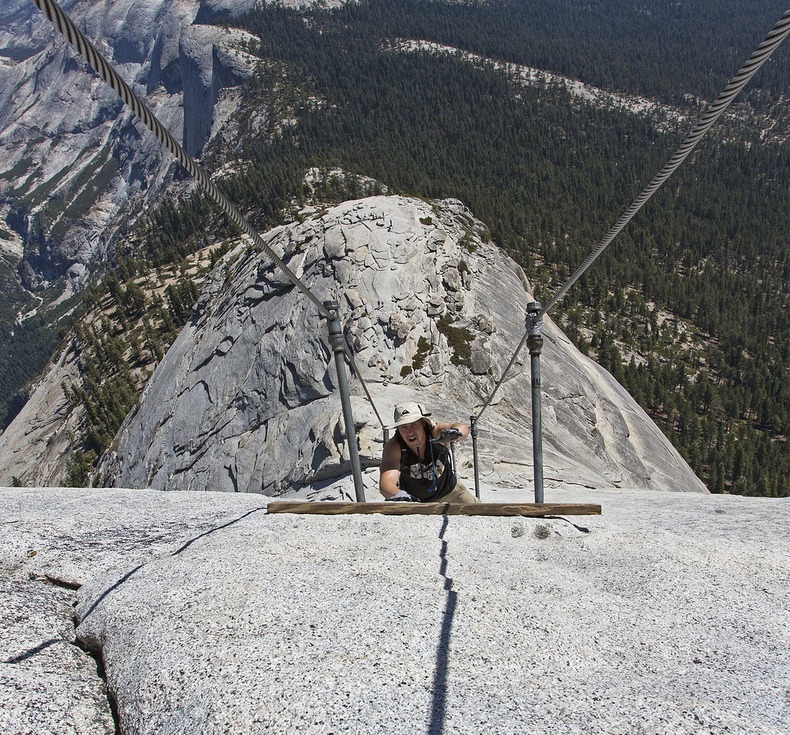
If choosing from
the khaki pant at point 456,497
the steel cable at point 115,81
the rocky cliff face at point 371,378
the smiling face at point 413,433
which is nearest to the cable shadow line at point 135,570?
the smiling face at point 413,433

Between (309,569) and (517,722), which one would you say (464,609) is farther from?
(309,569)

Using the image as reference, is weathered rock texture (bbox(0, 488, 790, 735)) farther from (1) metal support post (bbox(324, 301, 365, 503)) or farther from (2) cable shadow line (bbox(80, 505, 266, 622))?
(1) metal support post (bbox(324, 301, 365, 503))

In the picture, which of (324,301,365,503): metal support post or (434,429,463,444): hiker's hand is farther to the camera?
(324,301,365,503): metal support post

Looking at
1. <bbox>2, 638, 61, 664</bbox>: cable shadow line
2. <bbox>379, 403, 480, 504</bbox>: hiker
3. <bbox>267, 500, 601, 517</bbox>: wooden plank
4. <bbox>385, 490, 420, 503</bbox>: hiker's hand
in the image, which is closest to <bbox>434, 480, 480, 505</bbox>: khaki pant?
<bbox>379, 403, 480, 504</bbox>: hiker

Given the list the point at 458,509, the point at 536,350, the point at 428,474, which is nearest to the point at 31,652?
the point at 458,509

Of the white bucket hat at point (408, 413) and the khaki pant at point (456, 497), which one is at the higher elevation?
the white bucket hat at point (408, 413)

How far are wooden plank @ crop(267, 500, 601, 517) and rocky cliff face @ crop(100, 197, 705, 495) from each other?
8.37m

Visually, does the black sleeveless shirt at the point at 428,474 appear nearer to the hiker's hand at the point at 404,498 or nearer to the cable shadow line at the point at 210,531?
the hiker's hand at the point at 404,498

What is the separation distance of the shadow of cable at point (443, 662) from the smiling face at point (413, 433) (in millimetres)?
2015

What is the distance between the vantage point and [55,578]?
5914 mm

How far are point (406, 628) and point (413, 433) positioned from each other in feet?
9.95

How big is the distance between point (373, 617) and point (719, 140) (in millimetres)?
233060

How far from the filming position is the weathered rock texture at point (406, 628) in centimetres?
340

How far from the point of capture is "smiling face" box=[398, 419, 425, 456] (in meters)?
6.97
